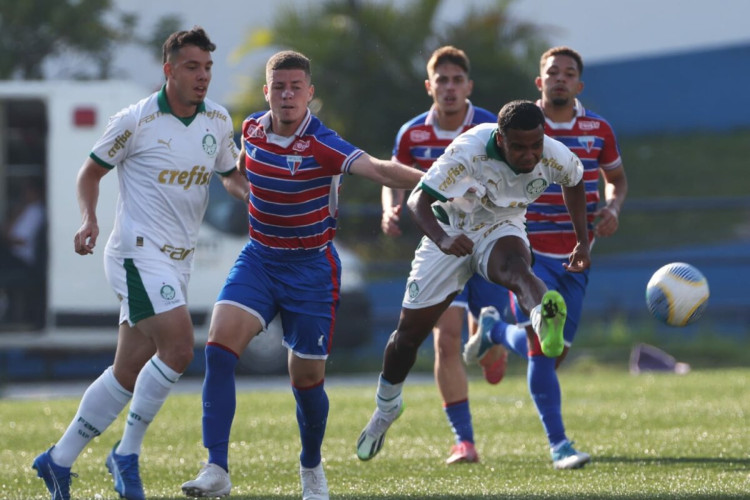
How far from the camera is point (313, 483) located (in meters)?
6.73

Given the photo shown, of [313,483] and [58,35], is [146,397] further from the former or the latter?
[58,35]

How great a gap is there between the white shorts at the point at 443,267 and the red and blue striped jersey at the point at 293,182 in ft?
2.21

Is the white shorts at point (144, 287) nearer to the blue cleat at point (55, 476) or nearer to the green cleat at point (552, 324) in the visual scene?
the blue cleat at point (55, 476)

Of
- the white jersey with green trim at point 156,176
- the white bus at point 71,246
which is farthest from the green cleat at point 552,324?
the white bus at point 71,246

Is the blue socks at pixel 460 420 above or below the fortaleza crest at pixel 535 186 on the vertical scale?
below

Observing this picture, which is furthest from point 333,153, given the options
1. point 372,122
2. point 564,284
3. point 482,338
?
point 372,122

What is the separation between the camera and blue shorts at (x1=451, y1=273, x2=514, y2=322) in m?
8.80

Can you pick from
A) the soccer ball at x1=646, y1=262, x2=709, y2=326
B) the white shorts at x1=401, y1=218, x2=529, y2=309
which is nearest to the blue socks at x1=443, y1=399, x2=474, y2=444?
the white shorts at x1=401, y1=218, x2=529, y2=309

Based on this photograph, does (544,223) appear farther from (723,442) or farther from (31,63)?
(31,63)

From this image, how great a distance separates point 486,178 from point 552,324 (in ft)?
3.30

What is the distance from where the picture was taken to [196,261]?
51.8 feet

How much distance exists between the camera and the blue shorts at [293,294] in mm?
6812

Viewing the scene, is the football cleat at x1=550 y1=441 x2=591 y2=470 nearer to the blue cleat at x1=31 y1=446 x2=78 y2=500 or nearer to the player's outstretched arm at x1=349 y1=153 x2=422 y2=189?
the player's outstretched arm at x1=349 y1=153 x2=422 y2=189

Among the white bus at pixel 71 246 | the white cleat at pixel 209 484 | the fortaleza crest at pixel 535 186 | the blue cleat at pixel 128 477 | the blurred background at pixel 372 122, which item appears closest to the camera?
the white cleat at pixel 209 484
